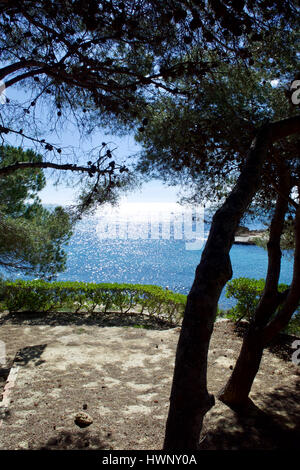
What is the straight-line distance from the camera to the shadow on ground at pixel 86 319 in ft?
30.0

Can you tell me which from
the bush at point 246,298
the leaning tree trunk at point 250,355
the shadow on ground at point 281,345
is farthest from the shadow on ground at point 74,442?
the bush at point 246,298

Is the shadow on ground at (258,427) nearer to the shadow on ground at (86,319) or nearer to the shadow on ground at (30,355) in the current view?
the shadow on ground at (30,355)

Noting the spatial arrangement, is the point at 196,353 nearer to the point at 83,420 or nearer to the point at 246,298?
the point at 83,420

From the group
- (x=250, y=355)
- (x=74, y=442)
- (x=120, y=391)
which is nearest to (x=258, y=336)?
(x=250, y=355)

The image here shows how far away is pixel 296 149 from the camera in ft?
15.5

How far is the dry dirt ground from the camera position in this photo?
11.9 ft

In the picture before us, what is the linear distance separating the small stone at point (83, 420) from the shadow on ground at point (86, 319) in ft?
16.6

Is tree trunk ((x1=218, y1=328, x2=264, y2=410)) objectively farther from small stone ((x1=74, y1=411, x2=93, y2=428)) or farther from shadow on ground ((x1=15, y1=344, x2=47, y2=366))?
shadow on ground ((x1=15, y1=344, x2=47, y2=366))

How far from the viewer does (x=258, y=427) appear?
3898 millimetres

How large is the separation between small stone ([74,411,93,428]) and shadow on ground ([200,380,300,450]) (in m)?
1.33

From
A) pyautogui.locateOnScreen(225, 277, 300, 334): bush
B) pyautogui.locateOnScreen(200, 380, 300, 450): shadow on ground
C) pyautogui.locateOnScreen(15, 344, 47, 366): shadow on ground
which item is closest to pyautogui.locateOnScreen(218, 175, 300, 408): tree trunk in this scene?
pyautogui.locateOnScreen(200, 380, 300, 450): shadow on ground

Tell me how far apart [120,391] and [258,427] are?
1.95 metres

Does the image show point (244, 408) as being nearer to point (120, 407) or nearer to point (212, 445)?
point (212, 445)
